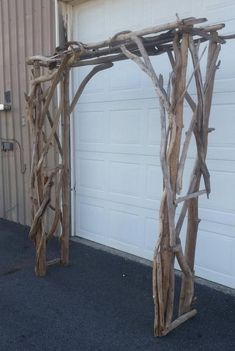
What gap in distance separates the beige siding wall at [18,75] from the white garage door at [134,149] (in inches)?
15.3

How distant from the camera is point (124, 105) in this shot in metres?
3.28

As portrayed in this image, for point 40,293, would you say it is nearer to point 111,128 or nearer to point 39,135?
point 39,135

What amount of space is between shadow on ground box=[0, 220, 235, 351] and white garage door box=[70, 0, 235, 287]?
34 centimetres

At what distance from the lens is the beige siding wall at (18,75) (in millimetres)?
3771

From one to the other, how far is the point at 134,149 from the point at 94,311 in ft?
4.80

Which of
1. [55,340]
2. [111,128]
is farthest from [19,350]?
[111,128]

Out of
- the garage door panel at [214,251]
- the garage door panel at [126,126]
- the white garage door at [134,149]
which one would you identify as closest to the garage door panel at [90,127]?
the white garage door at [134,149]

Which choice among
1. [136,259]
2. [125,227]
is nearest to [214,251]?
[136,259]

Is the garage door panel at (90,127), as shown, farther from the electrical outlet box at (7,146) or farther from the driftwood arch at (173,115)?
the electrical outlet box at (7,146)

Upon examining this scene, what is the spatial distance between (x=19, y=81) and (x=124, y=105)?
5.27 ft

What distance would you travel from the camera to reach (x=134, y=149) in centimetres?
324

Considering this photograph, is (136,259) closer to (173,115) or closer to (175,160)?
(175,160)

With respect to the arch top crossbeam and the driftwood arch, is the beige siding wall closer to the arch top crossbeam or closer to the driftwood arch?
the arch top crossbeam

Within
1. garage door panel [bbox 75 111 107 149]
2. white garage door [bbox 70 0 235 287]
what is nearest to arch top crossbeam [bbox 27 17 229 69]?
white garage door [bbox 70 0 235 287]
